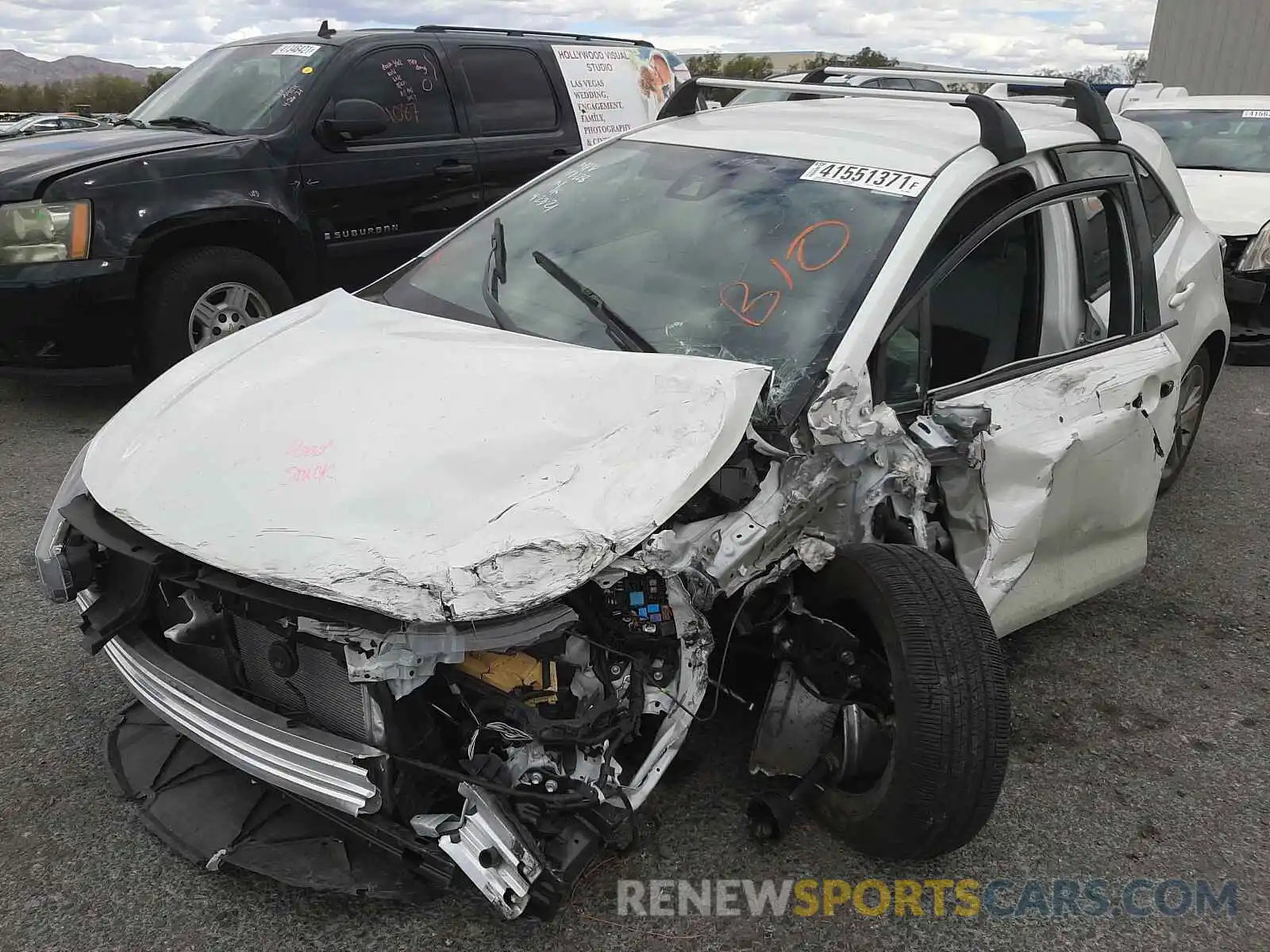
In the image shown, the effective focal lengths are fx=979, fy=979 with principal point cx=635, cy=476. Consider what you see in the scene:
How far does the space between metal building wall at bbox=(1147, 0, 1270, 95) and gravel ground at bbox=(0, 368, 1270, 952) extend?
2346 cm

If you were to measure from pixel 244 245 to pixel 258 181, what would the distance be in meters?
0.37

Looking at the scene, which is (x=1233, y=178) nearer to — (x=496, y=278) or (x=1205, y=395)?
(x=1205, y=395)

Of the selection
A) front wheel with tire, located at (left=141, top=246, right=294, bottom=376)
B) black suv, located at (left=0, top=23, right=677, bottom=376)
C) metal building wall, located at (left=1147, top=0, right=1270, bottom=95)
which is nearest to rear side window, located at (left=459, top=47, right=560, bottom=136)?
black suv, located at (left=0, top=23, right=677, bottom=376)

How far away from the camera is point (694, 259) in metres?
2.93

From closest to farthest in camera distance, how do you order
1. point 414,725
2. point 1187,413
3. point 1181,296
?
point 414,725 < point 1181,296 < point 1187,413

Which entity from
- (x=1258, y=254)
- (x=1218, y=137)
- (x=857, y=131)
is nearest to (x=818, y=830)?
(x=857, y=131)

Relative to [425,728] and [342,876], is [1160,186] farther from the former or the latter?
[342,876]

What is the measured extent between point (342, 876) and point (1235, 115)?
9.72 m

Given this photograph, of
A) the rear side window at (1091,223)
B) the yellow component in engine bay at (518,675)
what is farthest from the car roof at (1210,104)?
the yellow component in engine bay at (518,675)

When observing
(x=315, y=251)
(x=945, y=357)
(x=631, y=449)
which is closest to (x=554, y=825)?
(x=631, y=449)

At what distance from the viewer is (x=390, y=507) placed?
2.07 metres

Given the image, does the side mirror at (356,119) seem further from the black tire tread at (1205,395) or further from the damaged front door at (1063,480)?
the black tire tread at (1205,395)

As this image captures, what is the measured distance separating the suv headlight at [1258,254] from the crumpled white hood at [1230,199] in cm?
8

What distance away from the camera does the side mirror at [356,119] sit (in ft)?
18.2
